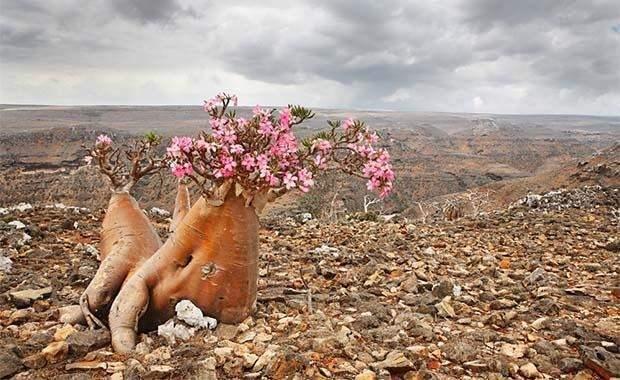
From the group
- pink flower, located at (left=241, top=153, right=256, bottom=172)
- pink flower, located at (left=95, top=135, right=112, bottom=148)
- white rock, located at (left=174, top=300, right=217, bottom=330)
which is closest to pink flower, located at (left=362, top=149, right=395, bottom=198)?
pink flower, located at (left=241, top=153, right=256, bottom=172)

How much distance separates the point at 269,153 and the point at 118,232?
2594mm

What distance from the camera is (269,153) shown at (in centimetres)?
484

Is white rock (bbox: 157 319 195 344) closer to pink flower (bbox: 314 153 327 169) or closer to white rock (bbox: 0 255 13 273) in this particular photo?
pink flower (bbox: 314 153 327 169)

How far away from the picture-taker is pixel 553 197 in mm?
16531

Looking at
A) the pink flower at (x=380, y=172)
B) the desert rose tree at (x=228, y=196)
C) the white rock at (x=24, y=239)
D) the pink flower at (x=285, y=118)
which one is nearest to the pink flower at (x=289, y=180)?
the desert rose tree at (x=228, y=196)

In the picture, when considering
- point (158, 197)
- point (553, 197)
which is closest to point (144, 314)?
point (553, 197)

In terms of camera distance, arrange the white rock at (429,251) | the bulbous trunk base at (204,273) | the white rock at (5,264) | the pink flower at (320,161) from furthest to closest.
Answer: the white rock at (429,251) → the white rock at (5,264) → the bulbous trunk base at (204,273) → the pink flower at (320,161)

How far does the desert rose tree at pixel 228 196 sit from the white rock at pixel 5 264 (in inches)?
114

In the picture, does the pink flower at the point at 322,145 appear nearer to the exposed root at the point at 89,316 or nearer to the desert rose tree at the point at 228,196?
the desert rose tree at the point at 228,196

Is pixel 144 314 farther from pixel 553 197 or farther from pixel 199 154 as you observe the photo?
pixel 553 197

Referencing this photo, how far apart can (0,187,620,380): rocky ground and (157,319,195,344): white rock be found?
0.09 m

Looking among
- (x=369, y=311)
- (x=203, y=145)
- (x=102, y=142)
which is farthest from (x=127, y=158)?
(x=369, y=311)

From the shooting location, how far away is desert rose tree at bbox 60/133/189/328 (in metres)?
5.53

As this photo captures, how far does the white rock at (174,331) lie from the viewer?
192 inches
